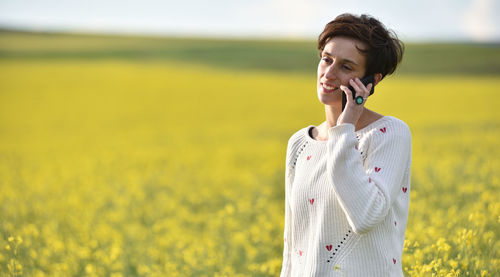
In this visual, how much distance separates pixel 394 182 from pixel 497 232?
2885 millimetres

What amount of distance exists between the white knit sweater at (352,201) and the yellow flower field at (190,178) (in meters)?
0.94

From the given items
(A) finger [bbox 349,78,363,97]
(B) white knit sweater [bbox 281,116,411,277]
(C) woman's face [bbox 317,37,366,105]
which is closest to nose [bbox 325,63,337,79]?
(C) woman's face [bbox 317,37,366,105]

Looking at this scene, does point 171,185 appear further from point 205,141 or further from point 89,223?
point 205,141

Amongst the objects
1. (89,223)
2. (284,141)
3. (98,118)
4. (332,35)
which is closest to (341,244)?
(332,35)

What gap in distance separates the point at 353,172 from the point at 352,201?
10 cm

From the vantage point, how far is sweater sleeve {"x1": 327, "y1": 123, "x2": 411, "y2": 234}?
1744 millimetres

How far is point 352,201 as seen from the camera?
1.75 m

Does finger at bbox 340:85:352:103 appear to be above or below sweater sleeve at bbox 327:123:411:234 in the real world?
above

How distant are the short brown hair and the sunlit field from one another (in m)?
1.29

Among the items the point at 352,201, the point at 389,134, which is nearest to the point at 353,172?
the point at 352,201

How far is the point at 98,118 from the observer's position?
17.1 meters

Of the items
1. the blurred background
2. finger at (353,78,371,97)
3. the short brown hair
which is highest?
the short brown hair

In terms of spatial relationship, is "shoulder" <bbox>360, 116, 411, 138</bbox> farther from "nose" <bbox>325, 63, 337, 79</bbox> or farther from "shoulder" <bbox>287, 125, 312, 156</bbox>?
"shoulder" <bbox>287, 125, 312, 156</bbox>

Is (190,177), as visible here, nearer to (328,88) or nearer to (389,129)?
(328,88)
